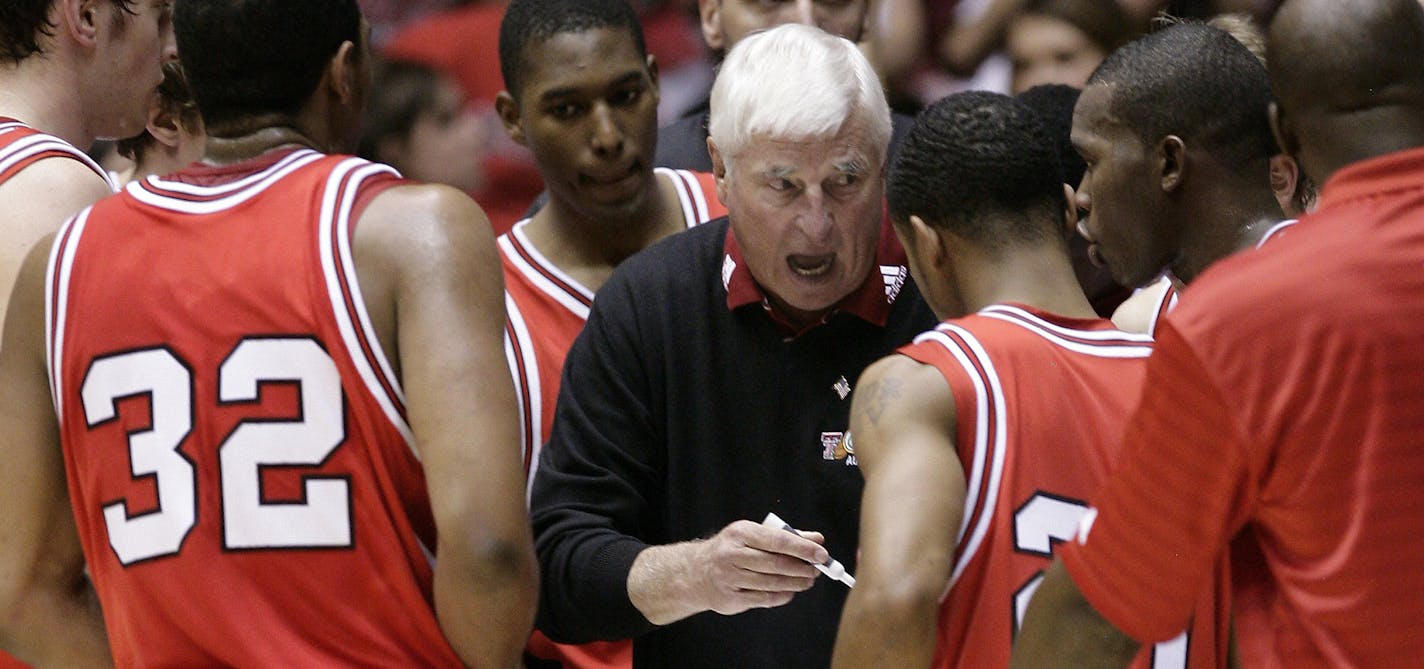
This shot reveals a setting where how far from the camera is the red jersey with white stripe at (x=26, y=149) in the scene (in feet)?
10.0

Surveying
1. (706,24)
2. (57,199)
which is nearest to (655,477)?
(57,199)

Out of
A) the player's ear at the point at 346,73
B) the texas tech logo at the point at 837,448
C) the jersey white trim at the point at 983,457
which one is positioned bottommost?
the texas tech logo at the point at 837,448

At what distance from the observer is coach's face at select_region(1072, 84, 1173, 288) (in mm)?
2795

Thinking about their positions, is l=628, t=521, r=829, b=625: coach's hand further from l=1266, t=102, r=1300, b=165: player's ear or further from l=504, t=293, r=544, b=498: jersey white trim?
l=1266, t=102, r=1300, b=165: player's ear

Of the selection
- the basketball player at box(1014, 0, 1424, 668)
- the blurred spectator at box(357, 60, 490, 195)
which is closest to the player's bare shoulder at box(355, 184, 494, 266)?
the basketball player at box(1014, 0, 1424, 668)

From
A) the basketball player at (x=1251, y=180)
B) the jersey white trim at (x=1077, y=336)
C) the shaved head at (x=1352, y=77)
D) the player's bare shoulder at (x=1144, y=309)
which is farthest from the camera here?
the player's bare shoulder at (x=1144, y=309)

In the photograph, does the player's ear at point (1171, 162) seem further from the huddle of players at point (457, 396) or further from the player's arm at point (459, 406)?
the player's arm at point (459, 406)

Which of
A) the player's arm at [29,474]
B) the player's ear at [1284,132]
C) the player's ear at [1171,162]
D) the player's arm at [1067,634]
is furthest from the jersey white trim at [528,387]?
the player's ear at [1284,132]

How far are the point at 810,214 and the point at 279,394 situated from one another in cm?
103

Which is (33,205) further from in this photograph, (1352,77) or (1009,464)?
(1352,77)

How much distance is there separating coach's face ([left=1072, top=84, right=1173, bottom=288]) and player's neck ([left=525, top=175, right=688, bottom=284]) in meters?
1.21

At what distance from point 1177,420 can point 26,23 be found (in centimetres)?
239

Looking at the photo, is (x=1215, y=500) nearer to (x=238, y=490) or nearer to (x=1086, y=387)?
(x=1086, y=387)

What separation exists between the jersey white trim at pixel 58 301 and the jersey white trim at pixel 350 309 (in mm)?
408
